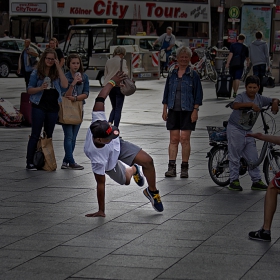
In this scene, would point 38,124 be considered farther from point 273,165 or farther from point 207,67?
point 207,67

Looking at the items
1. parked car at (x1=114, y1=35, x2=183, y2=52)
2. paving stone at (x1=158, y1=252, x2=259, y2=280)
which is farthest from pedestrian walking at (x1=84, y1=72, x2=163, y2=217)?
parked car at (x1=114, y1=35, x2=183, y2=52)

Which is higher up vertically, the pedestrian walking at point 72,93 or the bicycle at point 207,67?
the pedestrian walking at point 72,93

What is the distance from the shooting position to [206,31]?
149 ft

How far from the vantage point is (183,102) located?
11.0m

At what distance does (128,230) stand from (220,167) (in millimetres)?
2789

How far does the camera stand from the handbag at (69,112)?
1176cm

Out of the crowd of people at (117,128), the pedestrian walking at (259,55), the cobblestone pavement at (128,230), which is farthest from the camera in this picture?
the pedestrian walking at (259,55)

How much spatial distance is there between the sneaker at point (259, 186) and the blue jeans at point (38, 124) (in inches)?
118

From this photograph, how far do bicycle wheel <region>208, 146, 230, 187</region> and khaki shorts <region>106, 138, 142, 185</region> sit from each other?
1953mm

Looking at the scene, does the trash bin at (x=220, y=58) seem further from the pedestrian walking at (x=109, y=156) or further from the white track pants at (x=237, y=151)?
the pedestrian walking at (x=109, y=156)

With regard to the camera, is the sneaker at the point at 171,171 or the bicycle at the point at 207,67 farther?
the bicycle at the point at 207,67

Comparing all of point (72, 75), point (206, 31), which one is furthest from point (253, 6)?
point (72, 75)

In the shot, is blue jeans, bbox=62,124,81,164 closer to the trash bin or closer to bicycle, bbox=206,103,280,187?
bicycle, bbox=206,103,280,187

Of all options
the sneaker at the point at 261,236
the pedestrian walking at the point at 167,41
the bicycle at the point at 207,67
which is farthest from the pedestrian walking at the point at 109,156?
the pedestrian walking at the point at 167,41
